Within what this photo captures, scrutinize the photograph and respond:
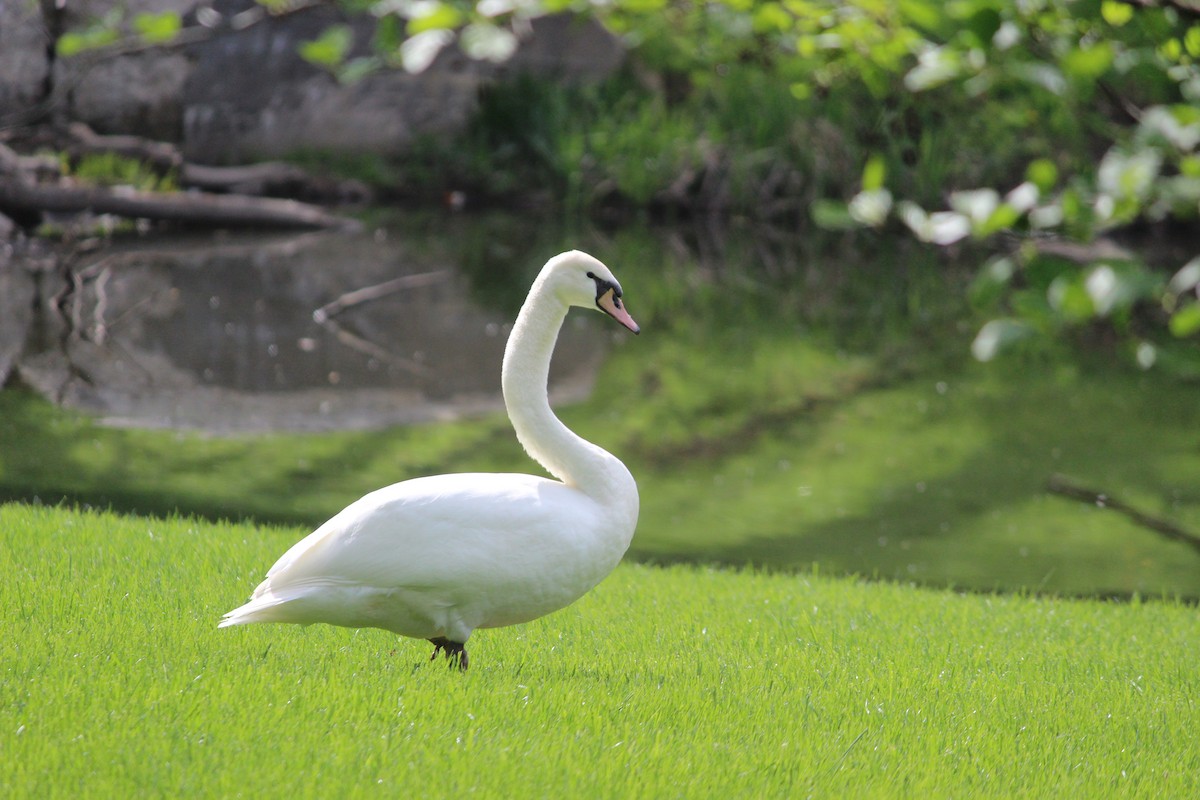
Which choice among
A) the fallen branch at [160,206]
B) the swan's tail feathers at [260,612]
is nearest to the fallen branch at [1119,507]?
the swan's tail feathers at [260,612]

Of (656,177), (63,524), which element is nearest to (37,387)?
(63,524)

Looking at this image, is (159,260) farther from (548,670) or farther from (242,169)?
(548,670)

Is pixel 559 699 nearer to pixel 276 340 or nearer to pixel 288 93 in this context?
pixel 276 340

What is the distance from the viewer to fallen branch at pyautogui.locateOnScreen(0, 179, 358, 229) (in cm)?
1620

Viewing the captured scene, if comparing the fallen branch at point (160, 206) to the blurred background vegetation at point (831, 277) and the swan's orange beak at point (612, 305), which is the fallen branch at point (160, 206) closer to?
the blurred background vegetation at point (831, 277)

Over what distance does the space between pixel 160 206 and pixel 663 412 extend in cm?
822

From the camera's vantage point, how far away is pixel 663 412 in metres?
11.8

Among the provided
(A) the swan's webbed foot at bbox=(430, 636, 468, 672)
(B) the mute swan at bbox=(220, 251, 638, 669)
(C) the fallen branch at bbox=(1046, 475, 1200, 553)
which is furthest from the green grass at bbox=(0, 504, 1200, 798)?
(C) the fallen branch at bbox=(1046, 475, 1200, 553)

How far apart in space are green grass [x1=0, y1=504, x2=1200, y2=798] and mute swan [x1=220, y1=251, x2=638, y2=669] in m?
0.18

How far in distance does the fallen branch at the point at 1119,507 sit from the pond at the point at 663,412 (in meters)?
0.04

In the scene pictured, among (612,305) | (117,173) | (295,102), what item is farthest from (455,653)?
(295,102)

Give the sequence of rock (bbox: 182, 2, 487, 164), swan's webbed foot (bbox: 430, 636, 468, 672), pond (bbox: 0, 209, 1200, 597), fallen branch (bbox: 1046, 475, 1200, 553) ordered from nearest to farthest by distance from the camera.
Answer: swan's webbed foot (bbox: 430, 636, 468, 672) → pond (bbox: 0, 209, 1200, 597) → fallen branch (bbox: 1046, 475, 1200, 553) → rock (bbox: 182, 2, 487, 164)

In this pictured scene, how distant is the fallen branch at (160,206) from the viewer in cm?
1620

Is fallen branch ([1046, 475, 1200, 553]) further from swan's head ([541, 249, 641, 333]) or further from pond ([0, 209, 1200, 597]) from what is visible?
swan's head ([541, 249, 641, 333])
